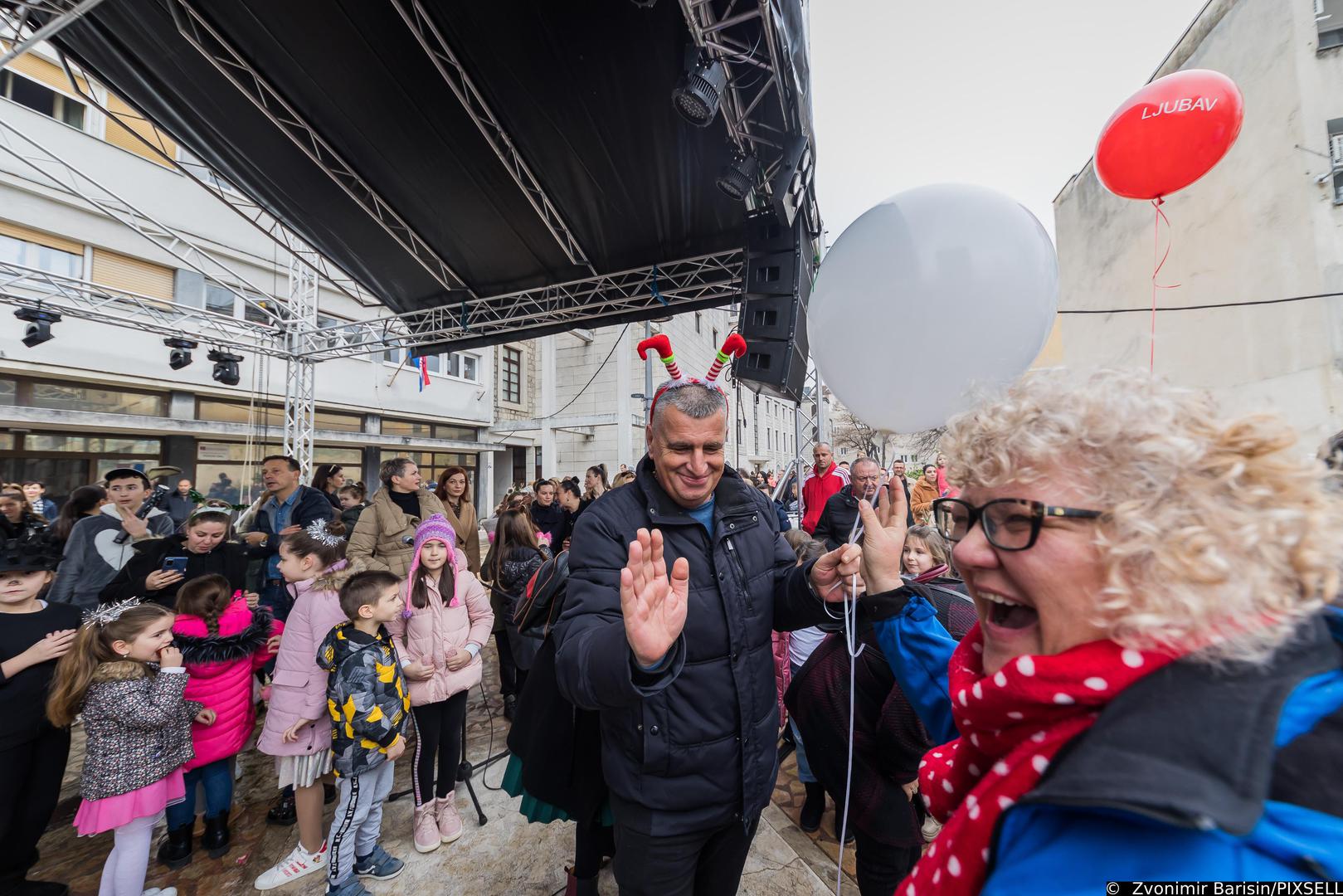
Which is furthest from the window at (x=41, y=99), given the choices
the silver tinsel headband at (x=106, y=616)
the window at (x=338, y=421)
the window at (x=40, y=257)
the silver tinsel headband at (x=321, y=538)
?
the silver tinsel headband at (x=106, y=616)

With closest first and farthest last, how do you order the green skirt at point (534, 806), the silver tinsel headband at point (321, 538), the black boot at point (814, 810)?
the green skirt at point (534, 806) < the black boot at point (814, 810) < the silver tinsel headband at point (321, 538)

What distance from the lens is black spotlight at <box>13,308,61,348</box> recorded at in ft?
21.7

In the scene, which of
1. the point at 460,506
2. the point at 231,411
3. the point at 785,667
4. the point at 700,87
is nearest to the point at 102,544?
the point at 460,506

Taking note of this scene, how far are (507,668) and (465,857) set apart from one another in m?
1.46

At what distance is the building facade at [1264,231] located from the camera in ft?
20.7

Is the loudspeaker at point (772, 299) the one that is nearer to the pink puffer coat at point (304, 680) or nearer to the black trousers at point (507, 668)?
the black trousers at point (507, 668)

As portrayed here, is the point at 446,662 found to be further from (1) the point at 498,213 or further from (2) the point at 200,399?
(2) the point at 200,399

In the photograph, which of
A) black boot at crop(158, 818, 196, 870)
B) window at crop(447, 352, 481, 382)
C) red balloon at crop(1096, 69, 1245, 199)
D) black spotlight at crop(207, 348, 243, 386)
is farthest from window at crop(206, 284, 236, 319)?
red balloon at crop(1096, 69, 1245, 199)

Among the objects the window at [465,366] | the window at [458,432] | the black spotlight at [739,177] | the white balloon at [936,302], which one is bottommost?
the white balloon at [936,302]

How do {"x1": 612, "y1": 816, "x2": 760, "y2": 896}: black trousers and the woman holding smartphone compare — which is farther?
the woman holding smartphone

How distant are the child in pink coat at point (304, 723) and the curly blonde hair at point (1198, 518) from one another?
2940 mm

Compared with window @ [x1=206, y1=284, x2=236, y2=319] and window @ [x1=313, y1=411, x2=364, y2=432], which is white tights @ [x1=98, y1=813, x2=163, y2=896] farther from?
window @ [x1=206, y1=284, x2=236, y2=319]

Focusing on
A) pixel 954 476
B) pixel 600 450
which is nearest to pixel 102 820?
pixel 954 476

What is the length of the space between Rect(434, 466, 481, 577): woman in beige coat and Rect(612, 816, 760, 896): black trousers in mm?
A: 3367
